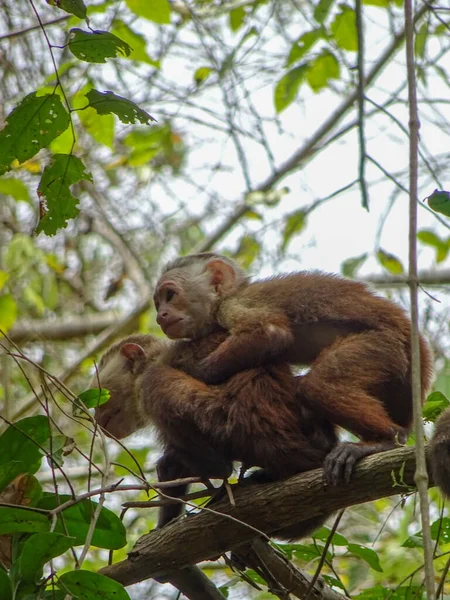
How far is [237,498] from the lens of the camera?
165 inches

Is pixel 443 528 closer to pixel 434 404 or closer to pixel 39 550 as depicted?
pixel 434 404

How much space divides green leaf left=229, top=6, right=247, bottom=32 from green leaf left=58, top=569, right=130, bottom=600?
5.89 metres

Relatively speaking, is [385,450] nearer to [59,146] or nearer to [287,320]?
[287,320]

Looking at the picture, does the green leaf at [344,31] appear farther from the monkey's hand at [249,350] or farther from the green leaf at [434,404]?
the green leaf at [434,404]

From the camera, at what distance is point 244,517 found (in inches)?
162

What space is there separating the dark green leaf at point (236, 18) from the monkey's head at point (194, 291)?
121 inches

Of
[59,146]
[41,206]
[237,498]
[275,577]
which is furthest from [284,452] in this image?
[59,146]

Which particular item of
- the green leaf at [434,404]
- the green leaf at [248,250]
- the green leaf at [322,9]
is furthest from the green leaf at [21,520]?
the green leaf at [248,250]

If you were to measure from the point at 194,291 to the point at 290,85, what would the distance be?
95.8 inches

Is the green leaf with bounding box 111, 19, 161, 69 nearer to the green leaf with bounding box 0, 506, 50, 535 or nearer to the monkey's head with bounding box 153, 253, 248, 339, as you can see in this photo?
the monkey's head with bounding box 153, 253, 248, 339

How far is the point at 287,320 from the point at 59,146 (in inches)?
83.9

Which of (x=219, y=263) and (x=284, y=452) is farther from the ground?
(x=219, y=263)

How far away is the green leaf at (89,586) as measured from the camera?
338 cm

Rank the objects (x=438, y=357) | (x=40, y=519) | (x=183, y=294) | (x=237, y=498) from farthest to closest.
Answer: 1. (x=438, y=357)
2. (x=183, y=294)
3. (x=237, y=498)
4. (x=40, y=519)
